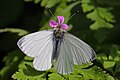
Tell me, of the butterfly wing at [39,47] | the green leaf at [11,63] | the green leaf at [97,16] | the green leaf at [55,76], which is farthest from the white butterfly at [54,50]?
the green leaf at [11,63]

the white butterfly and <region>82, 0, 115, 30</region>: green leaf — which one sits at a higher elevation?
<region>82, 0, 115, 30</region>: green leaf

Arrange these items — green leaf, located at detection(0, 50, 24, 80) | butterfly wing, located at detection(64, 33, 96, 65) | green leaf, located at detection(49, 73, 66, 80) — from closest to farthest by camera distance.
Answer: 1. butterfly wing, located at detection(64, 33, 96, 65)
2. green leaf, located at detection(49, 73, 66, 80)
3. green leaf, located at detection(0, 50, 24, 80)

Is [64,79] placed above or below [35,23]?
below

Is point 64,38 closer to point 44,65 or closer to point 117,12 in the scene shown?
point 44,65

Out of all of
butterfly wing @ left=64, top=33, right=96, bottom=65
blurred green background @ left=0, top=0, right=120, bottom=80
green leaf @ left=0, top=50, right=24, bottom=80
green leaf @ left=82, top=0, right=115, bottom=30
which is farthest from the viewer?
green leaf @ left=0, top=50, right=24, bottom=80

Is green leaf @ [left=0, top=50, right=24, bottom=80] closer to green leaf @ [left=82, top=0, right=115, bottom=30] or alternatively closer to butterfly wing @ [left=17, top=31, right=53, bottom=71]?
green leaf @ [left=82, top=0, right=115, bottom=30]

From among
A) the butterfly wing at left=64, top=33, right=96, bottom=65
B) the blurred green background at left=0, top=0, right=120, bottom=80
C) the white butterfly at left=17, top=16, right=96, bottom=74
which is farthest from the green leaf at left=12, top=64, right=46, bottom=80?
the butterfly wing at left=64, top=33, right=96, bottom=65

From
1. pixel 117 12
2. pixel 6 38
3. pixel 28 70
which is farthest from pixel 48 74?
pixel 6 38
